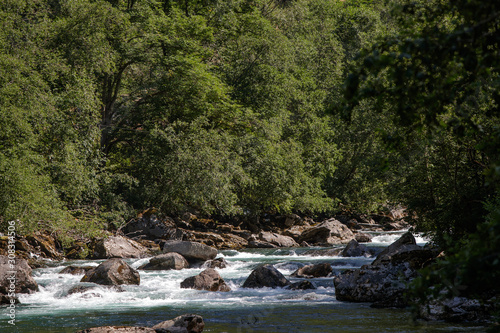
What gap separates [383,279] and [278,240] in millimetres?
15549

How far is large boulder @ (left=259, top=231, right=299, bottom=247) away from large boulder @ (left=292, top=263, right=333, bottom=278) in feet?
34.5

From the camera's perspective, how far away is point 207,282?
1578cm

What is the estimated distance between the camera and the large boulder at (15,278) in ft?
45.5

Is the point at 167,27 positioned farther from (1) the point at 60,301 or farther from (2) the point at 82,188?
(1) the point at 60,301

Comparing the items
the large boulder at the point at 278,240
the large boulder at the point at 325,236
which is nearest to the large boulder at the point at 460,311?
the large boulder at the point at 278,240

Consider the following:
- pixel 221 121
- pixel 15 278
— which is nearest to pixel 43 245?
pixel 15 278

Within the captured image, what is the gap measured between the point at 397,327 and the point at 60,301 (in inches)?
353

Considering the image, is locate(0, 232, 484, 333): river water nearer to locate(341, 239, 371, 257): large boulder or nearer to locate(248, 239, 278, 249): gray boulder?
locate(341, 239, 371, 257): large boulder

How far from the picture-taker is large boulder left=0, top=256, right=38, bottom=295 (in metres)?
13.9

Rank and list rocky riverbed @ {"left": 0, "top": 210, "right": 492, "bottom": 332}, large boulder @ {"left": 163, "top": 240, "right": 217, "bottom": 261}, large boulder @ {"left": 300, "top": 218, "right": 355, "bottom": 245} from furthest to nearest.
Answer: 1. large boulder @ {"left": 300, "top": 218, "right": 355, "bottom": 245}
2. large boulder @ {"left": 163, "top": 240, "right": 217, "bottom": 261}
3. rocky riverbed @ {"left": 0, "top": 210, "right": 492, "bottom": 332}

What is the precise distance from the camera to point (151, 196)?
1107 inches

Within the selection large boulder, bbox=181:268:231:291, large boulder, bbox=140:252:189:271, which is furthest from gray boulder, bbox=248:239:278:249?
large boulder, bbox=181:268:231:291

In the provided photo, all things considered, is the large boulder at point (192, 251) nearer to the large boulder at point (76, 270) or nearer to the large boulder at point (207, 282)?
the large boulder at point (76, 270)

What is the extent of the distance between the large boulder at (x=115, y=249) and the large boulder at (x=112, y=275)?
6126 millimetres
